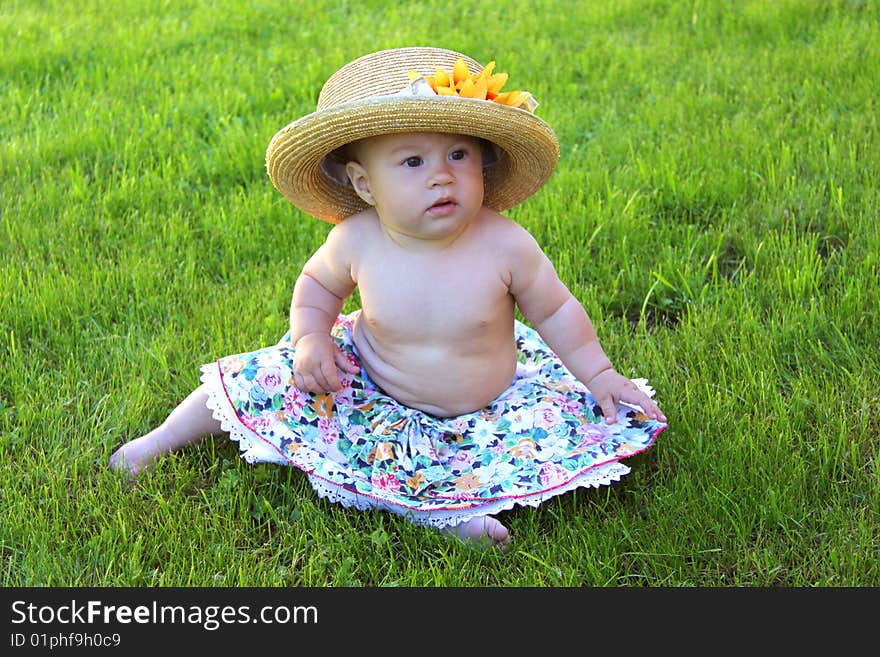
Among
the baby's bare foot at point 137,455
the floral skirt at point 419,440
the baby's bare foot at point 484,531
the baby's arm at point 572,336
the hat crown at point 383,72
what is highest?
the hat crown at point 383,72

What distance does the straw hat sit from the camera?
2674 mm

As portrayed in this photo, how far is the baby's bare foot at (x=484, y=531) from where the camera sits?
110 inches

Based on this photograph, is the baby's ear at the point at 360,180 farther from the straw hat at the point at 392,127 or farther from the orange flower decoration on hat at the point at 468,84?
the orange flower decoration on hat at the point at 468,84

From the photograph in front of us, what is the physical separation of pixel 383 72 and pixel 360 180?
0.30 m

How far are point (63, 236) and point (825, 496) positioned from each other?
3033 millimetres

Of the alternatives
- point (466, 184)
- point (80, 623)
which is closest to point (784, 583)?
point (466, 184)

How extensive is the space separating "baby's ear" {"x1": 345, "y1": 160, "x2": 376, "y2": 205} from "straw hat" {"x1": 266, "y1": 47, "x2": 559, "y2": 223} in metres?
0.08

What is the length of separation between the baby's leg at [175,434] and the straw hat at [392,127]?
668 mm

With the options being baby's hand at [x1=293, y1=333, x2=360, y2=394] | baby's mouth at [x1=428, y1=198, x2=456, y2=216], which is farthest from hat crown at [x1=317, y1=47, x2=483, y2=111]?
baby's hand at [x1=293, y1=333, x2=360, y2=394]

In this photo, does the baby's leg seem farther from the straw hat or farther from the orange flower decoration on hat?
the orange flower decoration on hat

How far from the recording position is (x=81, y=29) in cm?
648

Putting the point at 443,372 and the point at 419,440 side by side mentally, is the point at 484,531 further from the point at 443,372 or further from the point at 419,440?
the point at 443,372

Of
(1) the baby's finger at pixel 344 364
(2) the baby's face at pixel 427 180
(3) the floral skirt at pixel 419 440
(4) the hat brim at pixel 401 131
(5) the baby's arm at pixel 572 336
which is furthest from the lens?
(1) the baby's finger at pixel 344 364

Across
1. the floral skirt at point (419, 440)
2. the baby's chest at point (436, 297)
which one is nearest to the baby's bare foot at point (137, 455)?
the floral skirt at point (419, 440)
